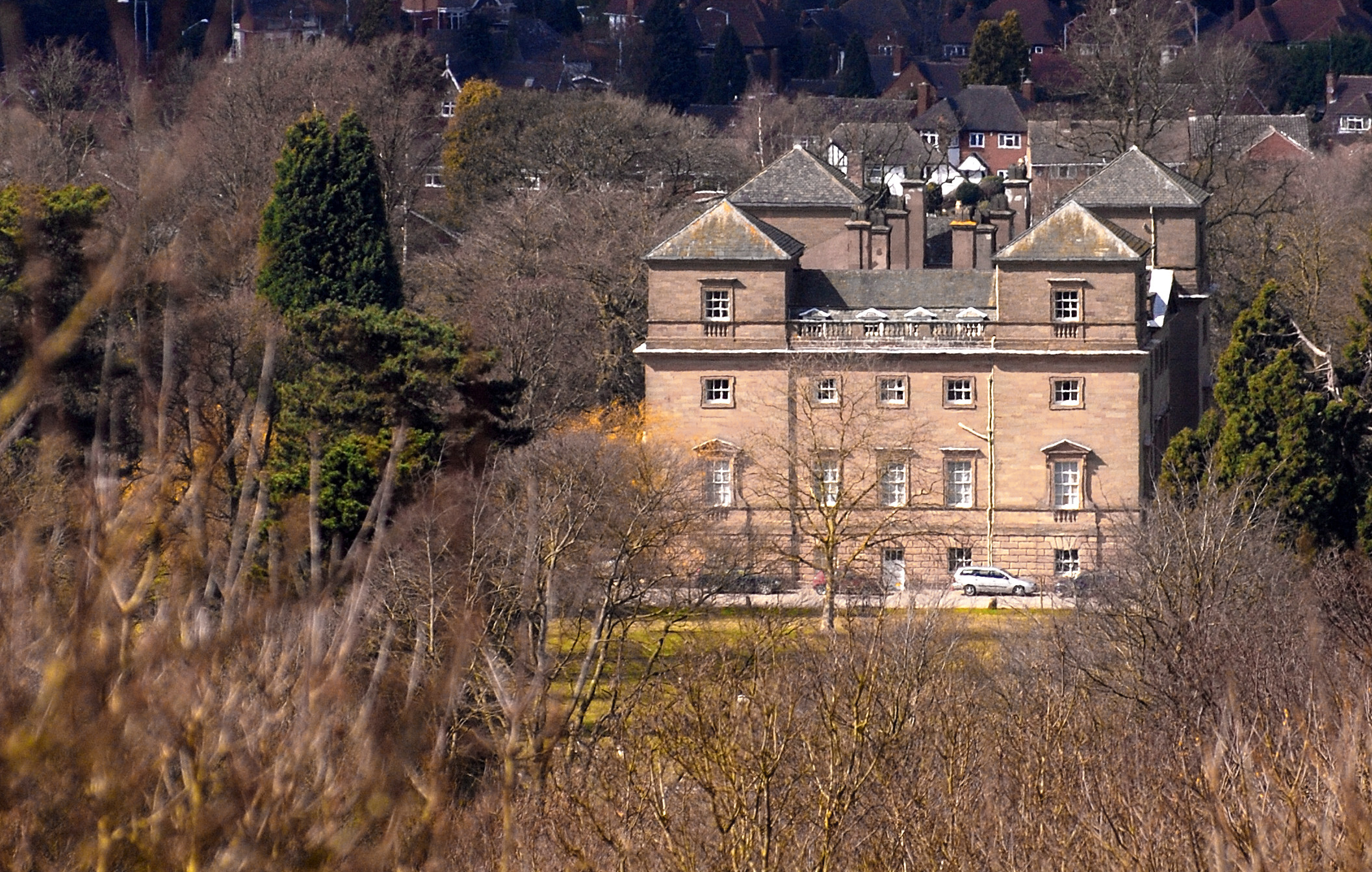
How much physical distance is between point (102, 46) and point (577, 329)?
28500 mm

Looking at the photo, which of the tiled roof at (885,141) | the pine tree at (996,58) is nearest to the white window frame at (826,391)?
the tiled roof at (885,141)

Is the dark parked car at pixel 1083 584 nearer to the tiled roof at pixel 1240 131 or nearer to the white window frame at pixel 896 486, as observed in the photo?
the white window frame at pixel 896 486

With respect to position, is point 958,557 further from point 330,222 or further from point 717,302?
point 330,222

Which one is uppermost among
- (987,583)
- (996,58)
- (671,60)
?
(996,58)

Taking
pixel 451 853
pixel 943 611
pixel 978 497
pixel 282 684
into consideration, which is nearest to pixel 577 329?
pixel 978 497

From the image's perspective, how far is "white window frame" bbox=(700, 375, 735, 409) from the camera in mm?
43062

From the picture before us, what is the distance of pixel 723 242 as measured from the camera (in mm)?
43281

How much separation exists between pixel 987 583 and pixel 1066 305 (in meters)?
5.54

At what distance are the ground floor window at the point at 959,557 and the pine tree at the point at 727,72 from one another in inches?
2713

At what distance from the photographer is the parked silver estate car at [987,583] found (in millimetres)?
41219

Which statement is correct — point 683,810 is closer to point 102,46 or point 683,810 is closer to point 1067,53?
point 102,46

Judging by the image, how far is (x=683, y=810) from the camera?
16562 mm

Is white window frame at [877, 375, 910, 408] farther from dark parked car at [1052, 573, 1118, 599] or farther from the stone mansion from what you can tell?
dark parked car at [1052, 573, 1118, 599]

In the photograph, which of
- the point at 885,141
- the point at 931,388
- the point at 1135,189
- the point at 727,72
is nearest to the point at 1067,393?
the point at 931,388
